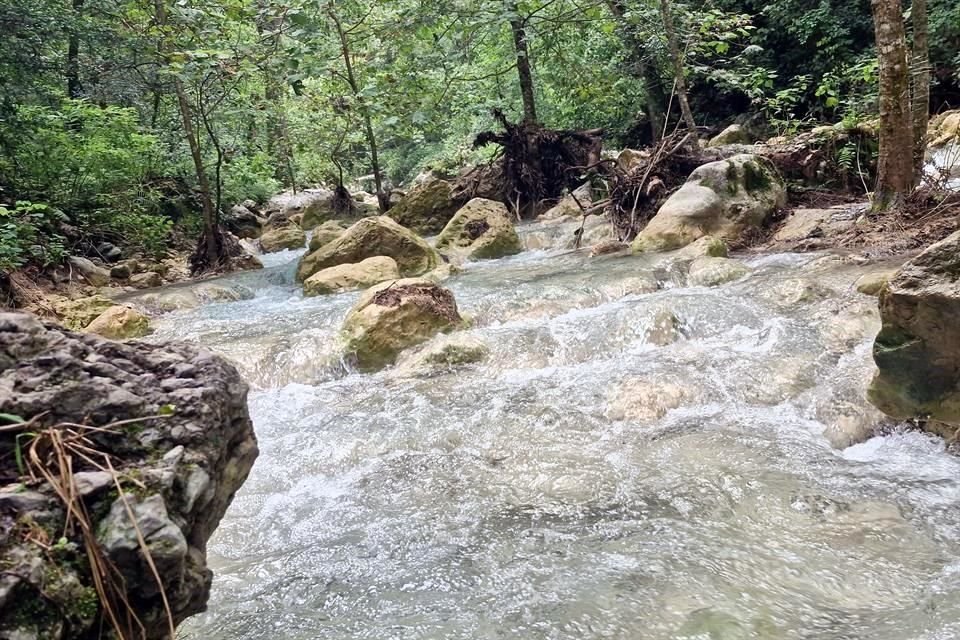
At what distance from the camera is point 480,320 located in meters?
6.38

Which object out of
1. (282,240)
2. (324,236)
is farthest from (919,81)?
(282,240)

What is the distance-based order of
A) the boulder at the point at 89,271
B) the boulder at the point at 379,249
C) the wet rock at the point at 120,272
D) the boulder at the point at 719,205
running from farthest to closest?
the wet rock at the point at 120,272, the boulder at the point at 89,271, the boulder at the point at 379,249, the boulder at the point at 719,205

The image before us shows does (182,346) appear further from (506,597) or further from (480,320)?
(480,320)

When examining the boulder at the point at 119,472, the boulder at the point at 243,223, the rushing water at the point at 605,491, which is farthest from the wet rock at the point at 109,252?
the boulder at the point at 119,472

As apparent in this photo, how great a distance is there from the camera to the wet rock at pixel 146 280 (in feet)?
33.0

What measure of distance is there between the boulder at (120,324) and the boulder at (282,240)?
24.0ft

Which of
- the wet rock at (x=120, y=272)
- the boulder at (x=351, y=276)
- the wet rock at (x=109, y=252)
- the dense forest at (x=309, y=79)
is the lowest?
the boulder at (x=351, y=276)

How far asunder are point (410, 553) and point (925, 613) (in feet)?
6.01

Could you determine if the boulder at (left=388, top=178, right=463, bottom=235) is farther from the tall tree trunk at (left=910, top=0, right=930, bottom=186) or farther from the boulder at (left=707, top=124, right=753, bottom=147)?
the tall tree trunk at (left=910, top=0, right=930, bottom=186)

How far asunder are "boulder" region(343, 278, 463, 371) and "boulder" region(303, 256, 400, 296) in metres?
2.32

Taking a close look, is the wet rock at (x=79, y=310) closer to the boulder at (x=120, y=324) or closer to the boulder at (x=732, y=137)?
the boulder at (x=120, y=324)

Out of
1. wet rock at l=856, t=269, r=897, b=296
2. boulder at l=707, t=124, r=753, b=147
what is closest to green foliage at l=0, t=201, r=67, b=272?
wet rock at l=856, t=269, r=897, b=296

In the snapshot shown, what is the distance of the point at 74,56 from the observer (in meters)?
11.2

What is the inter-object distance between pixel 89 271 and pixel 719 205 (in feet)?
30.2
